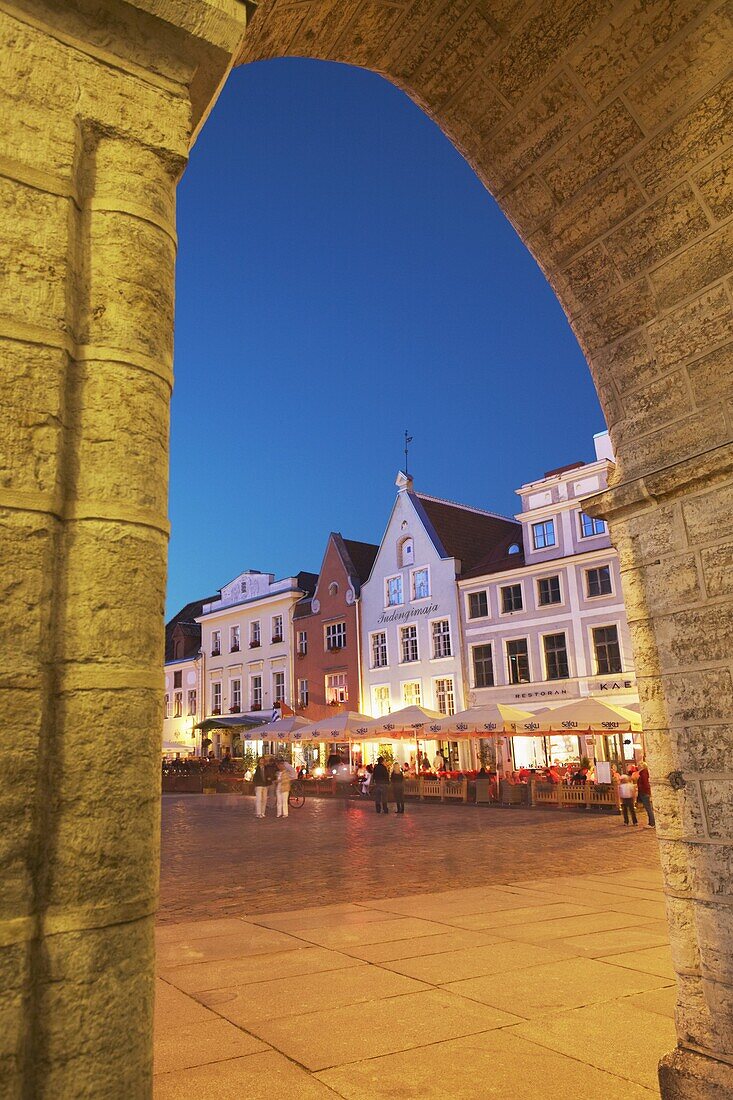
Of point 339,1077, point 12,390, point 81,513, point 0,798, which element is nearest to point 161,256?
point 12,390

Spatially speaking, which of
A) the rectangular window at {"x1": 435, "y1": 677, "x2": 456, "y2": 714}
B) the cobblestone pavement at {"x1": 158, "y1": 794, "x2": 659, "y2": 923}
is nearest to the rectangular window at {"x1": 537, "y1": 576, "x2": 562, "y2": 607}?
the rectangular window at {"x1": 435, "y1": 677, "x2": 456, "y2": 714}

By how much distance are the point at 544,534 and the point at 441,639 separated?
633 cm

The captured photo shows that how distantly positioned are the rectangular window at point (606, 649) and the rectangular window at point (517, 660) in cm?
299

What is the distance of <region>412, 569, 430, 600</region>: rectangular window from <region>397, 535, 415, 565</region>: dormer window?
27.1 inches

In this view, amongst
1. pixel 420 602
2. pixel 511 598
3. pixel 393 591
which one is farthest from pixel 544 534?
pixel 393 591

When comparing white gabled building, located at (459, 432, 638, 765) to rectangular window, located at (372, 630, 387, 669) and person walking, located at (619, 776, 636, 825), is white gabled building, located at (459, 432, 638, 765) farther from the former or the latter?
person walking, located at (619, 776, 636, 825)

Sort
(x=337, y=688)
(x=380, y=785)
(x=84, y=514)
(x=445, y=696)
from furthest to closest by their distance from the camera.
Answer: (x=337, y=688)
(x=445, y=696)
(x=380, y=785)
(x=84, y=514)

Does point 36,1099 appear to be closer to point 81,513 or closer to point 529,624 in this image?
point 81,513

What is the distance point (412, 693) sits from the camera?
34.2 metres

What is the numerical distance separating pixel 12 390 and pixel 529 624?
2916 centimetres

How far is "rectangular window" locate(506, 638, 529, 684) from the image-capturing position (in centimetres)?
3017

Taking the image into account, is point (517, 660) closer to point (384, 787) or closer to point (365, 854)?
point (384, 787)

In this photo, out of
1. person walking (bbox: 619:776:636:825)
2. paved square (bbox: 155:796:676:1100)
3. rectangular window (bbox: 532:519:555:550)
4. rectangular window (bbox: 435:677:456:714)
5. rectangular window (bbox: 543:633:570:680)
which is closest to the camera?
paved square (bbox: 155:796:676:1100)

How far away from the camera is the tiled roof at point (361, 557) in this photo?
40125 mm
